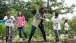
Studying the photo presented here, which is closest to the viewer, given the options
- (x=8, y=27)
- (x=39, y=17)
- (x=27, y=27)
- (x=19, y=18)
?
(x=39, y=17)

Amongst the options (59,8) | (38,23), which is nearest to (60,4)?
(59,8)

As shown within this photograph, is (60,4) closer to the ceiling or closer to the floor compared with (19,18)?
closer to the floor

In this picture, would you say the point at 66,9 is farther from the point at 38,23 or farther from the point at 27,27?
the point at 38,23

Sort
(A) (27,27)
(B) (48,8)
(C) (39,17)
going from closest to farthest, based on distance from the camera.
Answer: (C) (39,17), (A) (27,27), (B) (48,8)

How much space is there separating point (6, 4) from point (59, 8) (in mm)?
7991

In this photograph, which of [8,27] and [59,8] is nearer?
[8,27]

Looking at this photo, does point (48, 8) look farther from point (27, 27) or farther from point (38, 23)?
point (38, 23)

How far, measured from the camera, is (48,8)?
1593 inches

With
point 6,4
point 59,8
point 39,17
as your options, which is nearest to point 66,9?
point 59,8

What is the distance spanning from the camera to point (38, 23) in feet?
33.0

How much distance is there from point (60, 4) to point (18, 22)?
28.7 m

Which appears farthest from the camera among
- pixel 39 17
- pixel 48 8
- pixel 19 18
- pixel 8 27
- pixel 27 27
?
pixel 48 8

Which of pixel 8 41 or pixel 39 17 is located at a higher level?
pixel 39 17

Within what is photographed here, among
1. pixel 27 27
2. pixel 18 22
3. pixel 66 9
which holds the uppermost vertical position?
pixel 18 22
